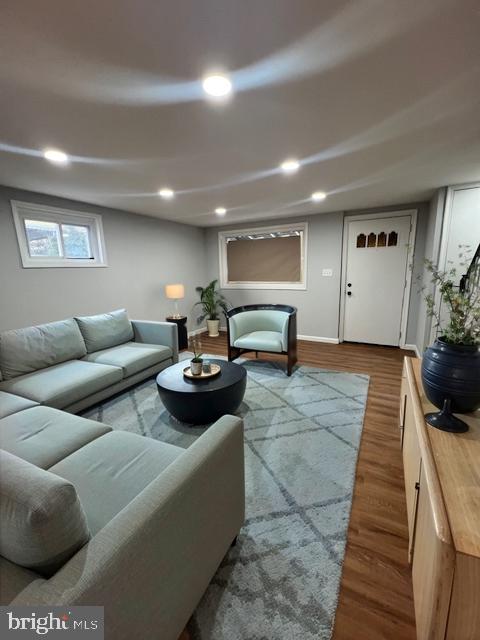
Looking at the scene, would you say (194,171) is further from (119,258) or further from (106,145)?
(119,258)

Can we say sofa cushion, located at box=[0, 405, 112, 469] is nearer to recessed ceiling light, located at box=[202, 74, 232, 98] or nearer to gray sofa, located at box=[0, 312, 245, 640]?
gray sofa, located at box=[0, 312, 245, 640]

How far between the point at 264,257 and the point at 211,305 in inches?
55.2

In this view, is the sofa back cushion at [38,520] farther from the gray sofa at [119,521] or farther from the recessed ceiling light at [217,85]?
the recessed ceiling light at [217,85]

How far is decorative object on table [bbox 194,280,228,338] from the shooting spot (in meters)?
5.46

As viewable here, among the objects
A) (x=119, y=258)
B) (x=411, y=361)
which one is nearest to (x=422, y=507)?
(x=411, y=361)

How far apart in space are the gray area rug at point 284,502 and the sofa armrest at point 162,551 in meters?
0.17

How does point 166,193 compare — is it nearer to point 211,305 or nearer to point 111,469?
point 211,305

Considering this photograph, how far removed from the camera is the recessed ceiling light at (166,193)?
3052mm

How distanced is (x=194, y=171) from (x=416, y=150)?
1815 millimetres

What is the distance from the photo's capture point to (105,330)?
3.28 m

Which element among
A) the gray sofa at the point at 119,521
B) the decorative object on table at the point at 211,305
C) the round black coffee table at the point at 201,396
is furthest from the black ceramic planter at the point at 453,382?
the decorative object on table at the point at 211,305

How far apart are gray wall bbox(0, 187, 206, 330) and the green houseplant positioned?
0.72 ft

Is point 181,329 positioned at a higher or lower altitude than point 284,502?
higher

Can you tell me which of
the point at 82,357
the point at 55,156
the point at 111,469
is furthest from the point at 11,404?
the point at 55,156
